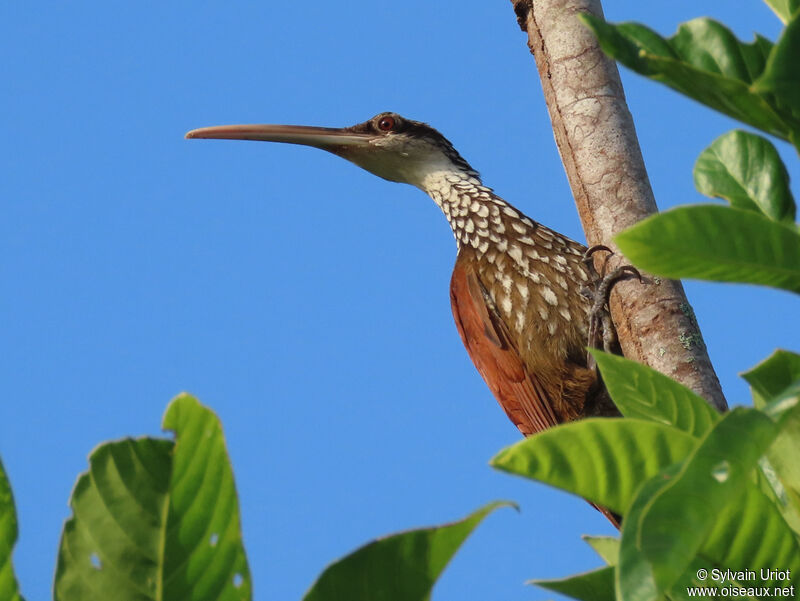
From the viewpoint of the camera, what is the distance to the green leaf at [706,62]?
1211 mm

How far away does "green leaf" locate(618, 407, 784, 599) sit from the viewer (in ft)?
3.31

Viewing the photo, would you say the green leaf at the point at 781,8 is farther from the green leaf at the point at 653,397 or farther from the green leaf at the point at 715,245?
the green leaf at the point at 653,397

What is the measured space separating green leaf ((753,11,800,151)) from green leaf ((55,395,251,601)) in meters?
0.78

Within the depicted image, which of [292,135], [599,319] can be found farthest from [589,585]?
[292,135]

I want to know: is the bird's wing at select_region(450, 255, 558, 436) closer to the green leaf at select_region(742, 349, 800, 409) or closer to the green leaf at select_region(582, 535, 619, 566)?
the green leaf at select_region(582, 535, 619, 566)

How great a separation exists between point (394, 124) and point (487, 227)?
3.21ft

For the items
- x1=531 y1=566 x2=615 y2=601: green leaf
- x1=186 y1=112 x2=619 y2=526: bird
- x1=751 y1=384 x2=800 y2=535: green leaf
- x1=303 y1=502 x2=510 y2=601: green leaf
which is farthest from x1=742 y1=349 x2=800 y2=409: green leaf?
x1=186 y1=112 x2=619 y2=526: bird

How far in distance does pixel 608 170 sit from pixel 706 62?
2.02 metres

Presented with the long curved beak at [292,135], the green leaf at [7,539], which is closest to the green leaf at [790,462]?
the green leaf at [7,539]

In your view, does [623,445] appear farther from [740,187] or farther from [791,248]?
Answer: [740,187]

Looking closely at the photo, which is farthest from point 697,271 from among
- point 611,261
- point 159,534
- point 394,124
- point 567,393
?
point 394,124

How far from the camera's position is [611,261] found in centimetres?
336

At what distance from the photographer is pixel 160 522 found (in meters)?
1.26

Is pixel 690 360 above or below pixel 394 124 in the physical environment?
below
